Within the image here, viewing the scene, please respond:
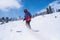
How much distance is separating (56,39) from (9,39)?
2585 mm

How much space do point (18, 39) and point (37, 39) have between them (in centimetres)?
103

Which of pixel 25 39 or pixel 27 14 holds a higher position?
pixel 27 14

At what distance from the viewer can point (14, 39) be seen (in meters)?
7.63

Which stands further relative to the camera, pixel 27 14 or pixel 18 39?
pixel 27 14

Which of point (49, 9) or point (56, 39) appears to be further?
point (49, 9)

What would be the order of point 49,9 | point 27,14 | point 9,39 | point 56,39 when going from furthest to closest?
1. point 49,9
2. point 27,14
3. point 9,39
4. point 56,39

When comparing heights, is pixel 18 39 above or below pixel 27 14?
below

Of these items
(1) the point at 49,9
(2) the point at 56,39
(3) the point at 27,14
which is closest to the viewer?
(2) the point at 56,39

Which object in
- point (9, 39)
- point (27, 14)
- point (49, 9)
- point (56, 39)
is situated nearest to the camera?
point (56, 39)

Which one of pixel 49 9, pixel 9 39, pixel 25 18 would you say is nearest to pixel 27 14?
pixel 25 18

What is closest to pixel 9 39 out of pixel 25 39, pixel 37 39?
pixel 25 39

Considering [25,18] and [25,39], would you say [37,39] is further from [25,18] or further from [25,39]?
[25,18]

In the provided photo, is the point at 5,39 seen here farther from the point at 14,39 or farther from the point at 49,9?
the point at 49,9

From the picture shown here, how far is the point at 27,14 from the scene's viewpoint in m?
12.1
